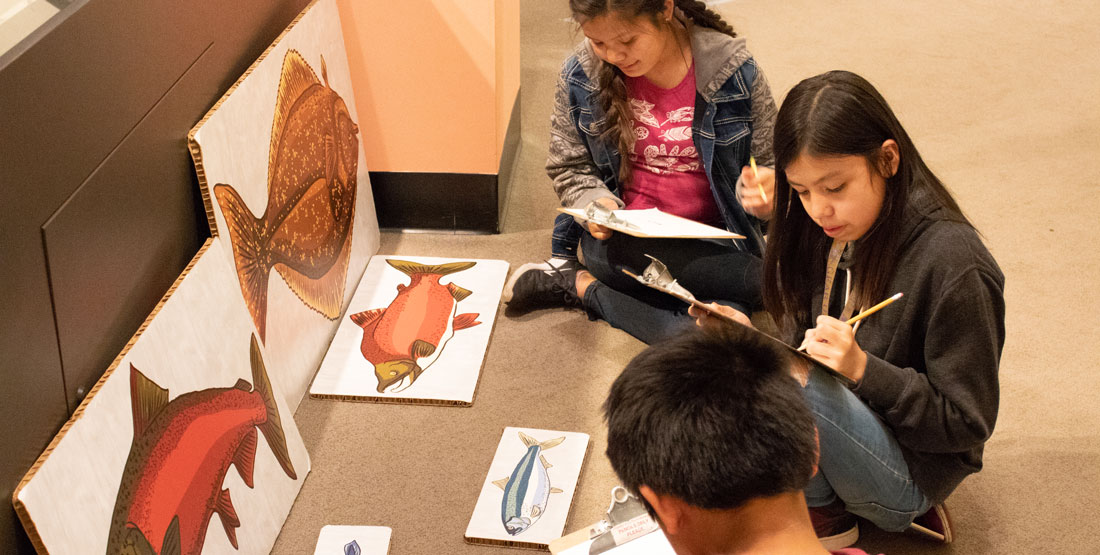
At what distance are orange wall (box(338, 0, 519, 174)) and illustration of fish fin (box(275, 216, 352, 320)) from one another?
348 millimetres

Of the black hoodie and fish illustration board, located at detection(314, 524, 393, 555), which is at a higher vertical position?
the black hoodie

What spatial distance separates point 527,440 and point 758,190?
2.31 ft

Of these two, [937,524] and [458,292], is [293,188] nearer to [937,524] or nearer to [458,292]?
[458,292]

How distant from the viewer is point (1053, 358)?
2.26 m

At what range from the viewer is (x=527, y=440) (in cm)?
203

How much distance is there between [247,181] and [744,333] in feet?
3.61

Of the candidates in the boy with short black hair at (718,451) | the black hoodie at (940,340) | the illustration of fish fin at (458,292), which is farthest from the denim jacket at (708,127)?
the boy with short black hair at (718,451)

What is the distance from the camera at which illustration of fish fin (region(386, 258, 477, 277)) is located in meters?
2.54

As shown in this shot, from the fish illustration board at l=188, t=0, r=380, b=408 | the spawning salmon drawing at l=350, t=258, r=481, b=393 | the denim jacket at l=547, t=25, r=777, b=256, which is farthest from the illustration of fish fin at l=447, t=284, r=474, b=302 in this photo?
the denim jacket at l=547, t=25, r=777, b=256

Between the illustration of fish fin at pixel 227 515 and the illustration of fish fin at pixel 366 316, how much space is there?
742 mm

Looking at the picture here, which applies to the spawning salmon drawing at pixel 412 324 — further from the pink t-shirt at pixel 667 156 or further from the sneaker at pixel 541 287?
the pink t-shirt at pixel 667 156

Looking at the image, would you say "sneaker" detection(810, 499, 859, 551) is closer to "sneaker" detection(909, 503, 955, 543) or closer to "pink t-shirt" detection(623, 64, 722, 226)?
"sneaker" detection(909, 503, 955, 543)

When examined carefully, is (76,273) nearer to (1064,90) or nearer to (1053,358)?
(1053,358)

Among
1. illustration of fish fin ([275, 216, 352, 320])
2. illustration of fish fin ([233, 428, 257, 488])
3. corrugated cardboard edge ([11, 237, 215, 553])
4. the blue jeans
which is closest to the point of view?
corrugated cardboard edge ([11, 237, 215, 553])
